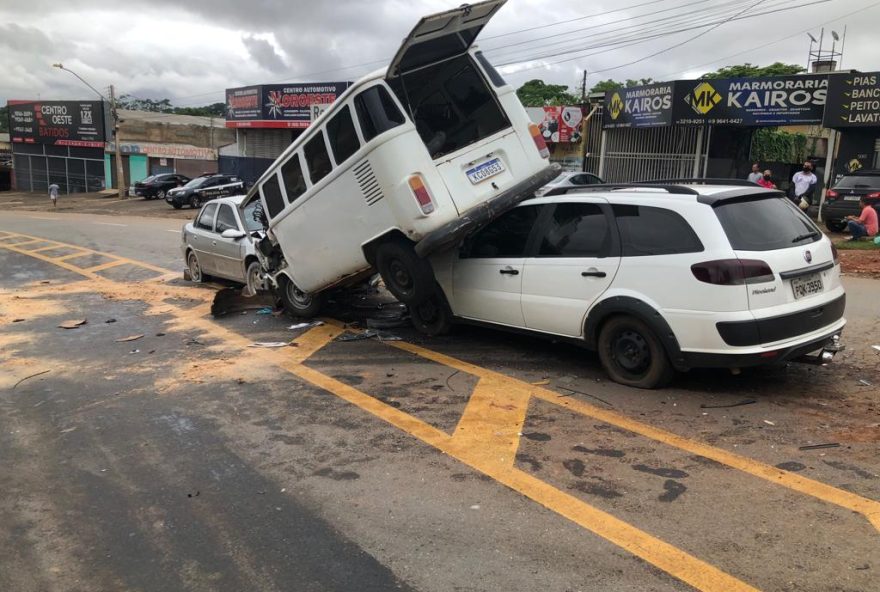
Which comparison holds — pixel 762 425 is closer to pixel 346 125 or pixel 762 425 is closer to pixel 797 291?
pixel 797 291

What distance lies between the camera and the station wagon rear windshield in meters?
5.14

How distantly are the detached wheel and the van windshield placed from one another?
705cm

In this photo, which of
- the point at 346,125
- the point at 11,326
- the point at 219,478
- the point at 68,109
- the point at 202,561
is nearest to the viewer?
the point at 202,561

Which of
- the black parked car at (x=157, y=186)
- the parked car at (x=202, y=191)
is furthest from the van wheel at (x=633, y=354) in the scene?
the black parked car at (x=157, y=186)

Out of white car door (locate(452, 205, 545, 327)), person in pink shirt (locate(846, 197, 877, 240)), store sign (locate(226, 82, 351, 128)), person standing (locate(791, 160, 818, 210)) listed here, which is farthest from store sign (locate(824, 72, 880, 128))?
store sign (locate(226, 82, 351, 128))

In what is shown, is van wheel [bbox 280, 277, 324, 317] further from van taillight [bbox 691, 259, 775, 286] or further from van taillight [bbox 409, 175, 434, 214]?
van taillight [bbox 691, 259, 775, 286]

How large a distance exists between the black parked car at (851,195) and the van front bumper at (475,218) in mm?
12481

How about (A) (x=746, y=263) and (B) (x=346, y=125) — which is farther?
(B) (x=346, y=125)

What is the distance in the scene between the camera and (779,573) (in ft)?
→ 10.3

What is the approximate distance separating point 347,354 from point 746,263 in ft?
13.5

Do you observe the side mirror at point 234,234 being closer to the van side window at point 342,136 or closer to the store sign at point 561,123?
the van side window at point 342,136

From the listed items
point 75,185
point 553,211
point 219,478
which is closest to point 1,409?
point 219,478

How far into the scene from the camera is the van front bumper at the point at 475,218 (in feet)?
21.4

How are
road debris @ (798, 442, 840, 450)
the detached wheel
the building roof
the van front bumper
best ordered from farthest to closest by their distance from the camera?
the building roof, the detached wheel, the van front bumper, road debris @ (798, 442, 840, 450)
